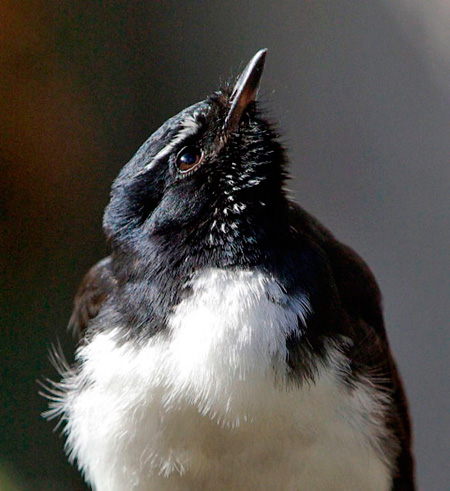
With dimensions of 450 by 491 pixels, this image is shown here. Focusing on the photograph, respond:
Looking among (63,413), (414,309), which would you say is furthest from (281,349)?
(414,309)

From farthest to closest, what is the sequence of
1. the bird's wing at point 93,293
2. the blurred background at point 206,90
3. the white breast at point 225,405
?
the blurred background at point 206,90
the bird's wing at point 93,293
the white breast at point 225,405

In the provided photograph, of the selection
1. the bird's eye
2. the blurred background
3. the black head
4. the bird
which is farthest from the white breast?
the blurred background

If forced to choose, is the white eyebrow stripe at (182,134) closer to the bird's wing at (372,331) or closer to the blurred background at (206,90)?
the bird's wing at (372,331)

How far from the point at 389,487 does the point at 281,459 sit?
0.48 metres

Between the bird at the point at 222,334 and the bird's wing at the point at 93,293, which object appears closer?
the bird at the point at 222,334

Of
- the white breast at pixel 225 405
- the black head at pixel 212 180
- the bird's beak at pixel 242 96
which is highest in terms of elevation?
the bird's beak at pixel 242 96

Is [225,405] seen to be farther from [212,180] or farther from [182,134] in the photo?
[182,134]

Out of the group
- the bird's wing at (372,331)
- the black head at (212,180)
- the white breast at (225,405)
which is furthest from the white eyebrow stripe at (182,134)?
the bird's wing at (372,331)

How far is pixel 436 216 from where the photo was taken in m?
3.37

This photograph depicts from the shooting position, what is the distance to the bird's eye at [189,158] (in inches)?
74.0

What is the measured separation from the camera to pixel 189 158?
1891mm

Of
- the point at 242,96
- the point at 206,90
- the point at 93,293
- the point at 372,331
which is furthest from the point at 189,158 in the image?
the point at 206,90

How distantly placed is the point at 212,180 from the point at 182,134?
0.13 metres

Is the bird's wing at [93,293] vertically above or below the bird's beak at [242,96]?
below
